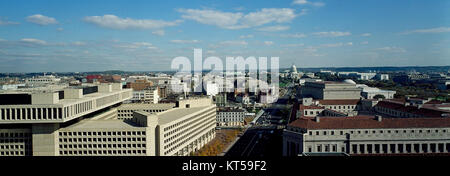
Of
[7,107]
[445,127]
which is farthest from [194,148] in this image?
[445,127]

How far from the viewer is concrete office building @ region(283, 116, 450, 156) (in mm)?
20172

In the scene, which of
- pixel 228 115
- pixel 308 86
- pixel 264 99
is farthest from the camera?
pixel 264 99

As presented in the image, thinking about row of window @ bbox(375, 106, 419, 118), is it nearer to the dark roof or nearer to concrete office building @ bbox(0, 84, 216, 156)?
the dark roof

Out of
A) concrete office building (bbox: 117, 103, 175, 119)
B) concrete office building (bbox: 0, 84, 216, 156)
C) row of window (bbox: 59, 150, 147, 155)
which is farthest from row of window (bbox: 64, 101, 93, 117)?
concrete office building (bbox: 117, 103, 175, 119)

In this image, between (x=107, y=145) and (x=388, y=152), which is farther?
(x=388, y=152)

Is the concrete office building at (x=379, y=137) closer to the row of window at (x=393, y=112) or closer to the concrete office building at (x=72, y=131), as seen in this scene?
the row of window at (x=393, y=112)

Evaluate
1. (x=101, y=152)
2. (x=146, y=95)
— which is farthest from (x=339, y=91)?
(x=101, y=152)

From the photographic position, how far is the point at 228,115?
37.4 meters

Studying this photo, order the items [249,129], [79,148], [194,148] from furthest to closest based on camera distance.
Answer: [249,129] < [194,148] < [79,148]

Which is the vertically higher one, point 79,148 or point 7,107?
point 7,107

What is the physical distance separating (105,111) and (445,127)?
22.0m

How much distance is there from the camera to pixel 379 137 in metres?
20.2
